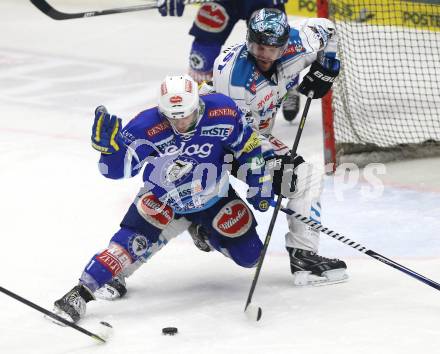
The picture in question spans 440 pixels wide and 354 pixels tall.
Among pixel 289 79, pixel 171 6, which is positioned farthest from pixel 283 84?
pixel 171 6

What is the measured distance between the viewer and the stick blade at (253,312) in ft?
13.5

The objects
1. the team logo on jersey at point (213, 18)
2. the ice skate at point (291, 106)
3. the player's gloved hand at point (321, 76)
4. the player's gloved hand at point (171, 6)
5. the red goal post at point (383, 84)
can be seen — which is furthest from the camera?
the ice skate at point (291, 106)

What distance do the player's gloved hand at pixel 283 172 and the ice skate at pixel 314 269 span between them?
258 mm

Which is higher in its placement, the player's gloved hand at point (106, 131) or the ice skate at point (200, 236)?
the player's gloved hand at point (106, 131)

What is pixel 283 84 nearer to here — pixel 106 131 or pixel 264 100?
pixel 264 100

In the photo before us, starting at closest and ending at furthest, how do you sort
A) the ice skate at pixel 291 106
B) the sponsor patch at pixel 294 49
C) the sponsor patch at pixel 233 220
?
the sponsor patch at pixel 233 220
the sponsor patch at pixel 294 49
the ice skate at pixel 291 106

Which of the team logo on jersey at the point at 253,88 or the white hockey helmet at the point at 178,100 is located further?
the team logo on jersey at the point at 253,88

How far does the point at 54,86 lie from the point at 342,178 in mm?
2756

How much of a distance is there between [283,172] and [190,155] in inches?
20.6

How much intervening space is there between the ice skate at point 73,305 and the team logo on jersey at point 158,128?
25.9 inches

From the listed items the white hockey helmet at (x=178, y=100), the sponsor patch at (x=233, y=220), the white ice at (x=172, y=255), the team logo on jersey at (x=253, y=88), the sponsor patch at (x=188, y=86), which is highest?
the sponsor patch at (x=188, y=86)

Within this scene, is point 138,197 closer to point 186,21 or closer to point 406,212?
point 406,212

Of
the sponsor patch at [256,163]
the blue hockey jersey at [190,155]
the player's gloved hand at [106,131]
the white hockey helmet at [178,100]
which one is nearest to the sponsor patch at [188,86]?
the white hockey helmet at [178,100]

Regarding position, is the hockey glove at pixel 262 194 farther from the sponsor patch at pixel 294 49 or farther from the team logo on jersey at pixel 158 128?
the sponsor patch at pixel 294 49
